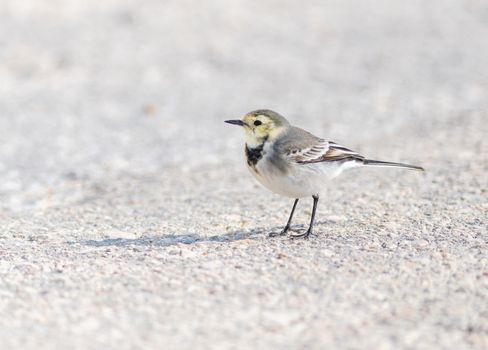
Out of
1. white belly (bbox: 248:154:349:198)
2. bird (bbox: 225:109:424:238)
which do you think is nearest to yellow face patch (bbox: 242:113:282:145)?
bird (bbox: 225:109:424:238)

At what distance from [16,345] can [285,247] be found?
2.26m

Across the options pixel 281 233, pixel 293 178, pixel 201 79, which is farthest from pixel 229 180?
pixel 201 79

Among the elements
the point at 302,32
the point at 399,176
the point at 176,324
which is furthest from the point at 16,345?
the point at 302,32

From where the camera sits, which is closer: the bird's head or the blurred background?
the bird's head

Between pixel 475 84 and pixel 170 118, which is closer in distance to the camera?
pixel 170 118

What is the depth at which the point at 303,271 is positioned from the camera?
5.67 metres

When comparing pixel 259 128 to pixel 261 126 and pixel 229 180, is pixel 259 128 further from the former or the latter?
pixel 229 180

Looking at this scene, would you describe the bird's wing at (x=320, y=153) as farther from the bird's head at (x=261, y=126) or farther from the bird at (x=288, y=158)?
the bird's head at (x=261, y=126)

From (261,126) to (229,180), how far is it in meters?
2.43

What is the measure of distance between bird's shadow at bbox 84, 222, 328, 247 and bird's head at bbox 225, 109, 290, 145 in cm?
72

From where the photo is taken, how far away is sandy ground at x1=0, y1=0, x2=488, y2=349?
4.96 meters

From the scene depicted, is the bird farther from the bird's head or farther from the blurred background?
the blurred background

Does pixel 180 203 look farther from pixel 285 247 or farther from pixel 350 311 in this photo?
pixel 350 311

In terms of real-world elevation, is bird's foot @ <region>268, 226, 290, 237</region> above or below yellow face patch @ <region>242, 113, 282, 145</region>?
below
